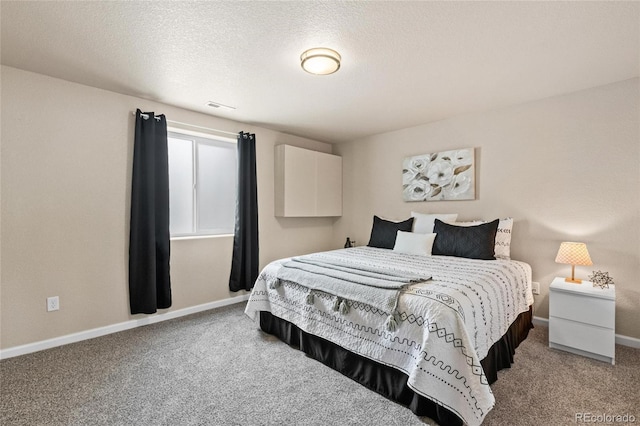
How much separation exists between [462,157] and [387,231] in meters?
1.25

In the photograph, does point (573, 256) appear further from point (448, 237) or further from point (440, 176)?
point (440, 176)

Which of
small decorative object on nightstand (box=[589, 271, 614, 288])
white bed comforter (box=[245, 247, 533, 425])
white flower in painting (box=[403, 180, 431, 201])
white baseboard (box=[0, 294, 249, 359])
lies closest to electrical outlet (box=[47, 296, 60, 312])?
white baseboard (box=[0, 294, 249, 359])

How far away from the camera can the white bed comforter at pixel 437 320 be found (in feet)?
5.11

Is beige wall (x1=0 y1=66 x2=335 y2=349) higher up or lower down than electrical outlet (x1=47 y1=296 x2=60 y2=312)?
higher up

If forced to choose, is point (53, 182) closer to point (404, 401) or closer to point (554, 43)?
point (404, 401)

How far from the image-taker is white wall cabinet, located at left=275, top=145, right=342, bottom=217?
166 inches

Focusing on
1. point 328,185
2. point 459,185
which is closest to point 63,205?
point 328,185

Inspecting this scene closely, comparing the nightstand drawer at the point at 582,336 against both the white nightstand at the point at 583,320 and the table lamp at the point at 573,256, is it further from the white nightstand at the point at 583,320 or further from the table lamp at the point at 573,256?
the table lamp at the point at 573,256

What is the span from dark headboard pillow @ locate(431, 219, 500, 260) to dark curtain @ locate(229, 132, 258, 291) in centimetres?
219

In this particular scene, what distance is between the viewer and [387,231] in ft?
12.3

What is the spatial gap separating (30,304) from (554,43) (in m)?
4.44

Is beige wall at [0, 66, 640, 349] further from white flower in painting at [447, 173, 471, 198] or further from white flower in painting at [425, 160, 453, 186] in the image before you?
white flower in painting at [425, 160, 453, 186]

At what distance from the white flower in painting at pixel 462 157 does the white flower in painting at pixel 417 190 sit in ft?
1.47

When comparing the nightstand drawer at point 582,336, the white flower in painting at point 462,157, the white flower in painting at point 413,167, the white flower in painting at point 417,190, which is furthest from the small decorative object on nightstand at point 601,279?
the white flower in painting at point 413,167
